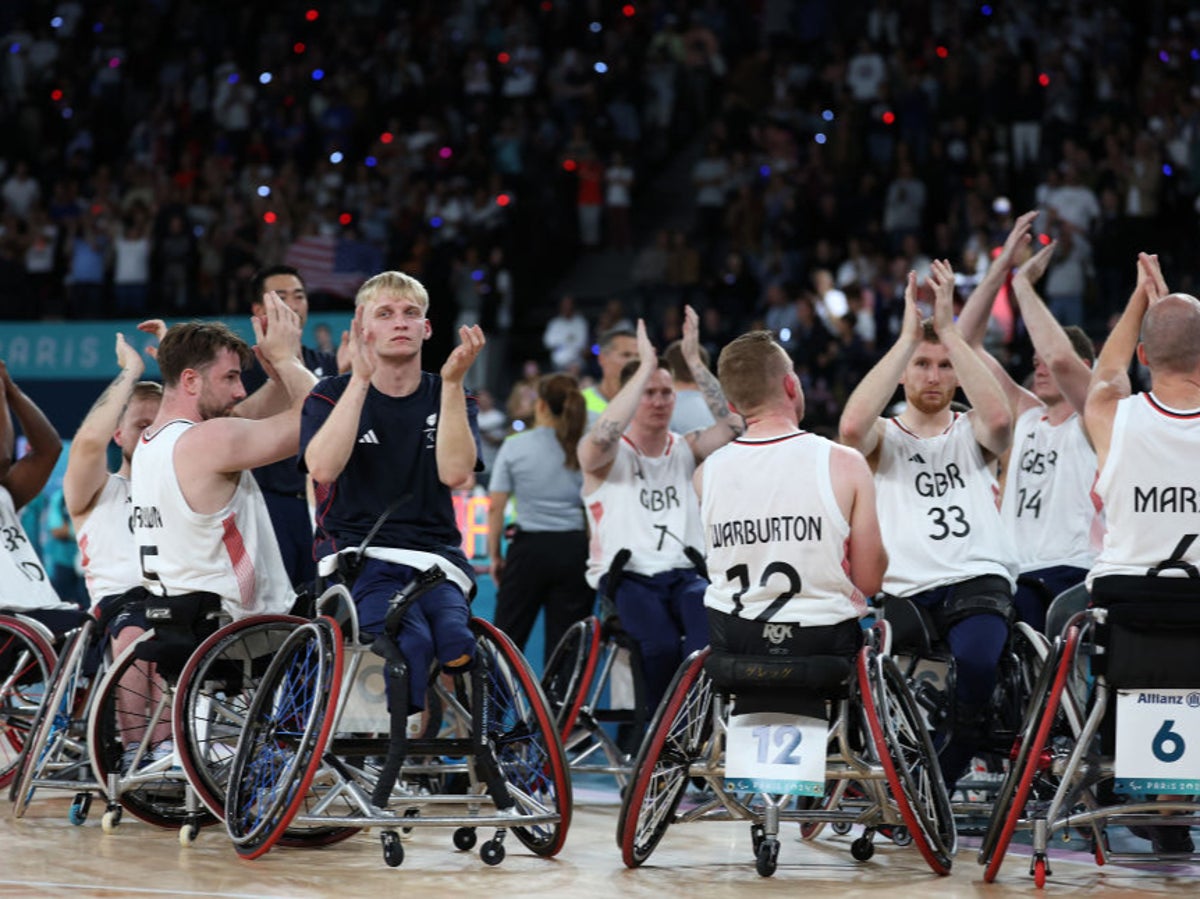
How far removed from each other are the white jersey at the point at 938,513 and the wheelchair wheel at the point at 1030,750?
4.25 feet

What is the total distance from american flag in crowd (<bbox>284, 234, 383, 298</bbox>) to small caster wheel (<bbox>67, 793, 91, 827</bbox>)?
10.5m

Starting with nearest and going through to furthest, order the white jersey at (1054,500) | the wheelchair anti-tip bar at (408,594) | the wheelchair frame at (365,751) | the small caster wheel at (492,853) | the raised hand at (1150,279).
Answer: the wheelchair frame at (365,751), the wheelchair anti-tip bar at (408,594), the small caster wheel at (492,853), the raised hand at (1150,279), the white jersey at (1054,500)

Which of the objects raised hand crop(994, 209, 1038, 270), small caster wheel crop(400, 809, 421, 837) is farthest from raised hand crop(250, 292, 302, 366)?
raised hand crop(994, 209, 1038, 270)

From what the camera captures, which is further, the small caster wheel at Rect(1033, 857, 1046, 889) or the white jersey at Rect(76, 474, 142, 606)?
the white jersey at Rect(76, 474, 142, 606)

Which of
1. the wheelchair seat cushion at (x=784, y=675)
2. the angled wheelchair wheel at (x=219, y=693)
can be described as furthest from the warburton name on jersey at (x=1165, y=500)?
the angled wheelchair wheel at (x=219, y=693)

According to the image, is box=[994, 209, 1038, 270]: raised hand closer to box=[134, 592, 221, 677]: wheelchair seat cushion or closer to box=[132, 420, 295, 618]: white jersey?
box=[132, 420, 295, 618]: white jersey

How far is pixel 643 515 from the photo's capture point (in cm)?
837

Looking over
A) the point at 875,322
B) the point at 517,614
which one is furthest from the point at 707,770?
the point at 875,322

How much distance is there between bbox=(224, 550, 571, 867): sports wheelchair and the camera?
18.9ft

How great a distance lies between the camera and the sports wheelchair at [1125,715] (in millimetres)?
5492

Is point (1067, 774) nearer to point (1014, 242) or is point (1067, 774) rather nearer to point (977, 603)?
point (977, 603)

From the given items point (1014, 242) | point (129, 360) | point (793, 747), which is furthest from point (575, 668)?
point (1014, 242)

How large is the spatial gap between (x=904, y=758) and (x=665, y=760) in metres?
0.80

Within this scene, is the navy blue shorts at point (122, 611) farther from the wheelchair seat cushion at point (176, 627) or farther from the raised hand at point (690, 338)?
the raised hand at point (690, 338)
